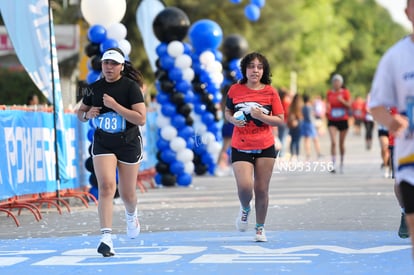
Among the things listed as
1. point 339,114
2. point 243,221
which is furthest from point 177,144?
point 243,221

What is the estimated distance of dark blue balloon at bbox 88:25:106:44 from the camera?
17031mm

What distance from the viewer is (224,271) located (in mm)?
9031

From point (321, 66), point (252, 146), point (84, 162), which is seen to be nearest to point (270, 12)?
point (321, 66)

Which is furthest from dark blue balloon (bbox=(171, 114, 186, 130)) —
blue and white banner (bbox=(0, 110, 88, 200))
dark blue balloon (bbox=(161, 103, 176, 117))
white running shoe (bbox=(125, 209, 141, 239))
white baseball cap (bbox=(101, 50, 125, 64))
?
white baseball cap (bbox=(101, 50, 125, 64))

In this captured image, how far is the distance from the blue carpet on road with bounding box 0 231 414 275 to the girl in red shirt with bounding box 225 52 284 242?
1.39ft

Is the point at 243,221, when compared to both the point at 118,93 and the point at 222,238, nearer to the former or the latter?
the point at 222,238

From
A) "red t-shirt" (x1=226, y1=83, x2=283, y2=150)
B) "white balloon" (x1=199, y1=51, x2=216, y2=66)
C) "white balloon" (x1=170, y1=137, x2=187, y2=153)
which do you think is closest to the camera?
"red t-shirt" (x1=226, y1=83, x2=283, y2=150)

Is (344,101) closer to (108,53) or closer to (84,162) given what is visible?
(84,162)

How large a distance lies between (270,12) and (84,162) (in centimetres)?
3901

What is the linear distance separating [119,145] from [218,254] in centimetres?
139

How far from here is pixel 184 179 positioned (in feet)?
69.3

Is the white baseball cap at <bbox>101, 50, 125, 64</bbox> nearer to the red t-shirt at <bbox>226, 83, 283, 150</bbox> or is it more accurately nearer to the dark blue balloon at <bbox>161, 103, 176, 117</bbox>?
the red t-shirt at <bbox>226, 83, 283, 150</bbox>

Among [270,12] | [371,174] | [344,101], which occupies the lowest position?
[371,174]

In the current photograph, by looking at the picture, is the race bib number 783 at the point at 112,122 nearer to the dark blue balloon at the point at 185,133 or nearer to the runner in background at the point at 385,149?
the runner in background at the point at 385,149
